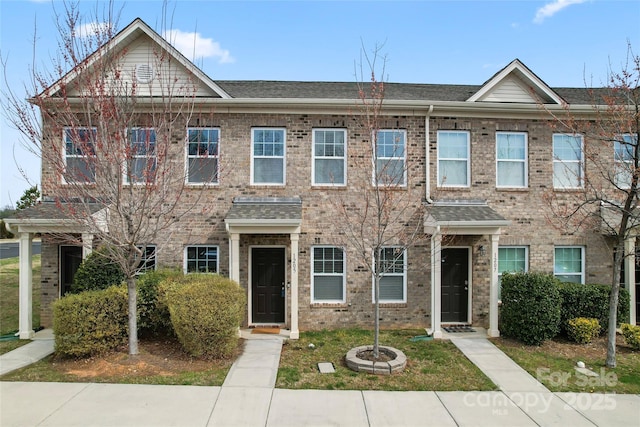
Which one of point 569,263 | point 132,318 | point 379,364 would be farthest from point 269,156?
point 569,263

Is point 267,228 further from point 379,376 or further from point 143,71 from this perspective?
point 143,71

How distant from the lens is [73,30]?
24.8ft

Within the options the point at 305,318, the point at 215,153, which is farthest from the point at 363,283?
the point at 215,153

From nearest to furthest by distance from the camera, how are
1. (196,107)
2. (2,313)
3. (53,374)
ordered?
(53,374) → (196,107) → (2,313)

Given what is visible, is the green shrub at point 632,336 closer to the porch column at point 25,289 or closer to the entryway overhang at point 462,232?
the entryway overhang at point 462,232

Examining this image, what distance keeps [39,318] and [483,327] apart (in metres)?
12.6

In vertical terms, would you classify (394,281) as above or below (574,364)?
above

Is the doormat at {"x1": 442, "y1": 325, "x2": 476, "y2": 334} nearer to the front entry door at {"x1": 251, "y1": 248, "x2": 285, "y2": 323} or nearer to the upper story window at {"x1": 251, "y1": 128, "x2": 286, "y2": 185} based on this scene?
the front entry door at {"x1": 251, "y1": 248, "x2": 285, "y2": 323}

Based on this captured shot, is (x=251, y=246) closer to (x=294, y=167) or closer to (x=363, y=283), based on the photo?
(x=294, y=167)

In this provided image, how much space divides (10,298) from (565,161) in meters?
18.5

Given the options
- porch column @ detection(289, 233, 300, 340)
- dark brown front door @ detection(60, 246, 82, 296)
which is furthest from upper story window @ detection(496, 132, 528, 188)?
dark brown front door @ detection(60, 246, 82, 296)

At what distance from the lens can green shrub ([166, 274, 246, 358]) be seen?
7695 millimetres

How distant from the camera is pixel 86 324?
25.3ft

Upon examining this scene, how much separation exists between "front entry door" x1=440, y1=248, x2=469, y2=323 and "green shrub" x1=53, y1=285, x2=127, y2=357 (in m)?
8.25
